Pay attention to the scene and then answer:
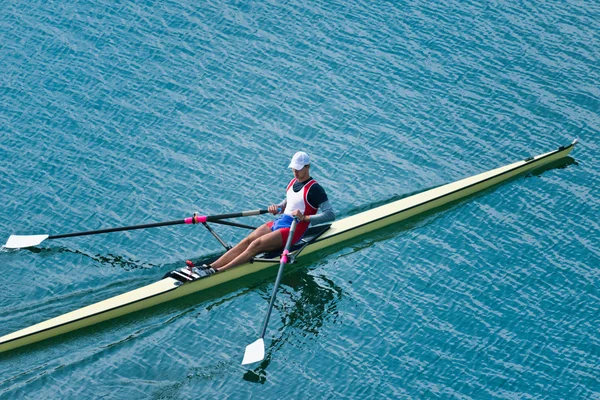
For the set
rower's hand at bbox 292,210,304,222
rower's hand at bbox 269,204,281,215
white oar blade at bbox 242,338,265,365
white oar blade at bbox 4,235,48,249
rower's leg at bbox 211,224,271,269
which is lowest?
white oar blade at bbox 4,235,48,249

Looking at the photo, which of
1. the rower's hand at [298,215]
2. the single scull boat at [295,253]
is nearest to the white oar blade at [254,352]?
the single scull boat at [295,253]

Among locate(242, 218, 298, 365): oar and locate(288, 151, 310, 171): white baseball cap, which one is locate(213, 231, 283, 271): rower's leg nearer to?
locate(242, 218, 298, 365): oar

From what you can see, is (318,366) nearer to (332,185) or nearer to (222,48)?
(332,185)

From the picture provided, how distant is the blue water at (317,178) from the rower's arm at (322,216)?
35.8 inches

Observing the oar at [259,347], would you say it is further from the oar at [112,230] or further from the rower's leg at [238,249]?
the oar at [112,230]

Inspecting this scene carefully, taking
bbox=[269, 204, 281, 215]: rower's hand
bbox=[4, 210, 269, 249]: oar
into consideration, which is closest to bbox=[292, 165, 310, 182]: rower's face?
bbox=[269, 204, 281, 215]: rower's hand

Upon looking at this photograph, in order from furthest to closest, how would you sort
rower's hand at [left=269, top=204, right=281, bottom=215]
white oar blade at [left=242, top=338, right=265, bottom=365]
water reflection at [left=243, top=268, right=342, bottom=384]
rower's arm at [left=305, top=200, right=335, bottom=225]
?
1. rower's hand at [left=269, top=204, right=281, bottom=215]
2. rower's arm at [left=305, top=200, right=335, bottom=225]
3. water reflection at [left=243, top=268, right=342, bottom=384]
4. white oar blade at [left=242, top=338, right=265, bottom=365]

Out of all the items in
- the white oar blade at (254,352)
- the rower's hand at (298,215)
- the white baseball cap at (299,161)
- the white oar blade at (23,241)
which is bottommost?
the white oar blade at (23,241)

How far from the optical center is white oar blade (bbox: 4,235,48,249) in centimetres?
1677

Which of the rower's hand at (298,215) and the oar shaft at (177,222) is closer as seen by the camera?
the rower's hand at (298,215)

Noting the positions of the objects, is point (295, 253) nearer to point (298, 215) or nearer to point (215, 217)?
point (298, 215)

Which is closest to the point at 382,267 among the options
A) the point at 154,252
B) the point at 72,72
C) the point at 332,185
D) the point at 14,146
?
the point at 332,185

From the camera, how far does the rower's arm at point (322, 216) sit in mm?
16438

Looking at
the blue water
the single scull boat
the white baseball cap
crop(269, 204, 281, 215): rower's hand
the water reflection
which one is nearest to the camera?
the blue water
